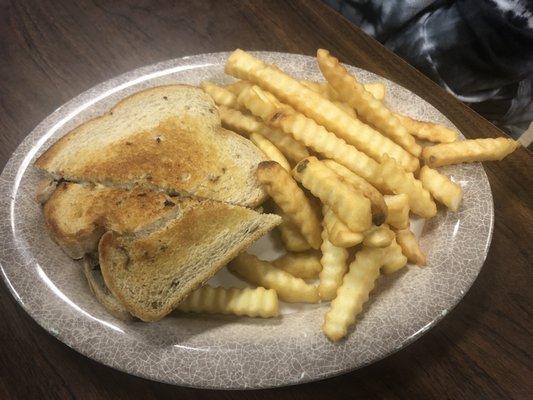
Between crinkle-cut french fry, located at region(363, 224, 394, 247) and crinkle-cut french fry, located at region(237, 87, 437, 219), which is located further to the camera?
crinkle-cut french fry, located at region(237, 87, 437, 219)

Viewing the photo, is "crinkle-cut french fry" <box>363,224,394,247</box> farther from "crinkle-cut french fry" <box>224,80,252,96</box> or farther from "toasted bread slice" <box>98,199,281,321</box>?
"crinkle-cut french fry" <box>224,80,252,96</box>

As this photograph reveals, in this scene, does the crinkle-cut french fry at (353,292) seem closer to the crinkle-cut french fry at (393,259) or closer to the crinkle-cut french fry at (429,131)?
the crinkle-cut french fry at (393,259)

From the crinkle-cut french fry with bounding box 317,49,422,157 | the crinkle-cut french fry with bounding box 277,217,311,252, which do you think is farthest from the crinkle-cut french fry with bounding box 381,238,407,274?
the crinkle-cut french fry with bounding box 317,49,422,157

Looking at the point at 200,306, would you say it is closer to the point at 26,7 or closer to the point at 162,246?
the point at 162,246

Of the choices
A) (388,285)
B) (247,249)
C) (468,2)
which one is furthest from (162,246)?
(468,2)

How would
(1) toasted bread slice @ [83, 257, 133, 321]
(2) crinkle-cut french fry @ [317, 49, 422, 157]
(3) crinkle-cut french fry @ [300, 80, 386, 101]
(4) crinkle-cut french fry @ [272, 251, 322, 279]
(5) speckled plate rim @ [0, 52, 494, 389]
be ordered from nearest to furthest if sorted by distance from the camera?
(5) speckled plate rim @ [0, 52, 494, 389], (1) toasted bread slice @ [83, 257, 133, 321], (4) crinkle-cut french fry @ [272, 251, 322, 279], (2) crinkle-cut french fry @ [317, 49, 422, 157], (3) crinkle-cut french fry @ [300, 80, 386, 101]

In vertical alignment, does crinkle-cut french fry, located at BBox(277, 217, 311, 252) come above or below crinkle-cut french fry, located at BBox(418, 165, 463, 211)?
below

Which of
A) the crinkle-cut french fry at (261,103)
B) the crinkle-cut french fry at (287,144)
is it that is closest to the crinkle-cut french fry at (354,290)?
the crinkle-cut french fry at (287,144)

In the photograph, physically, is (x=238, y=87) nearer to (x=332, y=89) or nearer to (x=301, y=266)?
(x=332, y=89)
